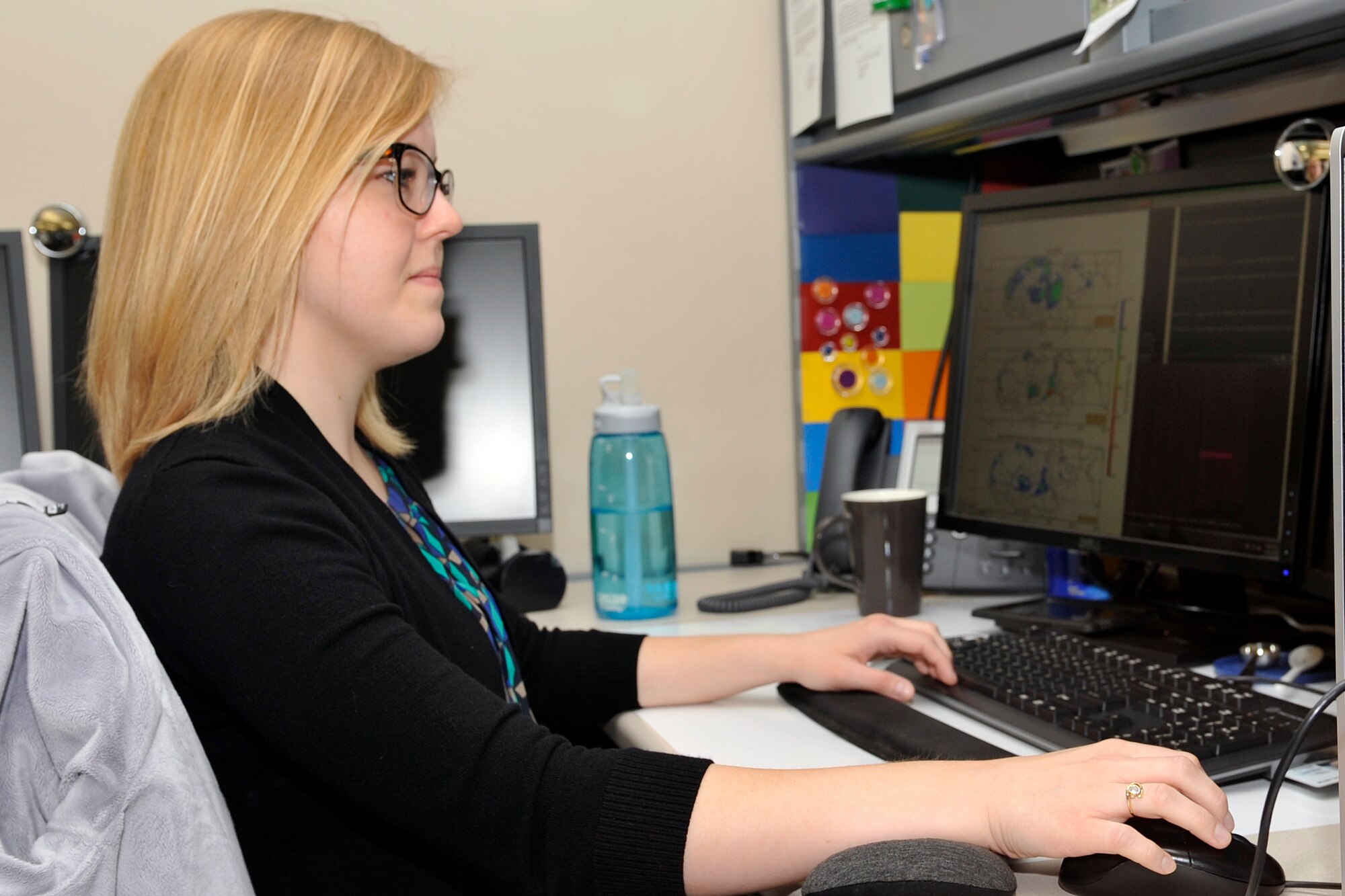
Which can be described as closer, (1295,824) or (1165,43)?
(1295,824)

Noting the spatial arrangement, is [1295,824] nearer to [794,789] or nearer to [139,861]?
[794,789]

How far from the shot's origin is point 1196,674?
0.91m

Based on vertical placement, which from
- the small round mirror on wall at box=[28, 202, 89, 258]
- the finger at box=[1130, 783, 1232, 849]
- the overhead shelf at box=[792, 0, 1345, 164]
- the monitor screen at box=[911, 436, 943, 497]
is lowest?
the finger at box=[1130, 783, 1232, 849]

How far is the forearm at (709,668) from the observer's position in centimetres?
105

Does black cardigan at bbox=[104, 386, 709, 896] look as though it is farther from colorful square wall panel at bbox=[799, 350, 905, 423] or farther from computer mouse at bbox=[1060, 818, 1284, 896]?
colorful square wall panel at bbox=[799, 350, 905, 423]

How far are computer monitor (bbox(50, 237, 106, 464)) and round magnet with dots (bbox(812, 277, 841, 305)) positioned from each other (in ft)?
3.07

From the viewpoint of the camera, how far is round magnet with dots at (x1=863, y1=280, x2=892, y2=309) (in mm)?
1731

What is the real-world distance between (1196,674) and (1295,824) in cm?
20

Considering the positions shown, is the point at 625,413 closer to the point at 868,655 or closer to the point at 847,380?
the point at 847,380

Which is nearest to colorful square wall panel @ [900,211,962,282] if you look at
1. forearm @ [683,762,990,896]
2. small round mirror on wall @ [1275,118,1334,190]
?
small round mirror on wall @ [1275,118,1334,190]

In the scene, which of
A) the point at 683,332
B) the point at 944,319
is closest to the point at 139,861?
the point at 683,332

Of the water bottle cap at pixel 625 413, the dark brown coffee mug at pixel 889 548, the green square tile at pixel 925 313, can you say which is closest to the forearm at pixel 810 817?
the dark brown coffee mug at pixel 889 548

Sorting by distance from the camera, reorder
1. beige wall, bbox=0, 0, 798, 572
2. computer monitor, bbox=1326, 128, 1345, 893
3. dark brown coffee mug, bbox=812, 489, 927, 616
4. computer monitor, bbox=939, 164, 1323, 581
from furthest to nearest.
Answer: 1. beige wall, bbox=0, 0, 798, 572
2. dark brown coffee mug, bbox=812, 489, 927, 616
3. computer monitor, bbox=939, 164, 1323, 581
4. computer monitor, bbox=1326, 128, 1345, 893

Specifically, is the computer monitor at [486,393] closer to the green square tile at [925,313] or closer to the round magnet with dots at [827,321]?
the round magnet with dots at [827,321]
